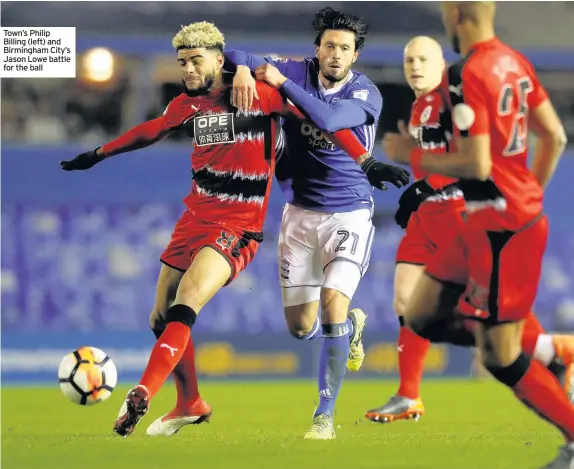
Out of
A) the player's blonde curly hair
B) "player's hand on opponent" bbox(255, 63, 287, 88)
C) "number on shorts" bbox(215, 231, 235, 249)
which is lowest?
"number on shorts" bbox(215, 231, 235, 249)

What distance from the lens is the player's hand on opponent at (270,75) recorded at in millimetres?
6273

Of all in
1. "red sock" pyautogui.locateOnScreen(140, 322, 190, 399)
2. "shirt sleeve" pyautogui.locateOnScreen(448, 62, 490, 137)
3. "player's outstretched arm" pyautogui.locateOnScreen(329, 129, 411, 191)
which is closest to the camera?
"shirt sleeve" pyautogui.locateOnScreen(448, 62, 490, 137)

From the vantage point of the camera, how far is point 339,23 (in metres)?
6.64

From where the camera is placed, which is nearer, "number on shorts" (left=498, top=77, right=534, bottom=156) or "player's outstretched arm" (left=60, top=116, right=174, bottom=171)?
"number on shorts" (left=498, top=77, right=534, bottom=156)

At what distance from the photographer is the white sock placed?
5.29m

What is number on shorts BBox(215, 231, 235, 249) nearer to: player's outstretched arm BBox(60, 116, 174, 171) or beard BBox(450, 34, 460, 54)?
player's outstretched arm BBox(60, 116, 174, 171)

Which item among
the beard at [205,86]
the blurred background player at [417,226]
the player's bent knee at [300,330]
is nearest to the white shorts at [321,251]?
the player's bent knee at [300,330]

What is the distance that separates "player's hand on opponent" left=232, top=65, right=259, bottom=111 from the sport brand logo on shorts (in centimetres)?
12

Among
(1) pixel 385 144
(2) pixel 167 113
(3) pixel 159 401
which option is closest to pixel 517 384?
(1) pixel 385 144

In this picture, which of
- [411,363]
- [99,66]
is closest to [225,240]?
[411,363]

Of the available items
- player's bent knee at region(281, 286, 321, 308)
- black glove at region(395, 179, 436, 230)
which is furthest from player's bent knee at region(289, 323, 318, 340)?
black glove at region(395, 179, 436, 230)

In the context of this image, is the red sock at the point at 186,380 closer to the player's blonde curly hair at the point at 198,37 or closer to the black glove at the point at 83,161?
the black glove at the point at 83,161

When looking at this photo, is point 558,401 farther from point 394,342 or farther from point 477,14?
point 394,342

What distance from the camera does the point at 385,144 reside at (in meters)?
5.16
